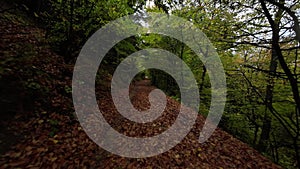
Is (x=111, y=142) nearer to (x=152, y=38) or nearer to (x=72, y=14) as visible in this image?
(x=72, y=14)

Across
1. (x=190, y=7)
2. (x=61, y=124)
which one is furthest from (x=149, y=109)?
(x=190, y=7)

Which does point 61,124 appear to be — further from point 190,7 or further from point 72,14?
point 190,7

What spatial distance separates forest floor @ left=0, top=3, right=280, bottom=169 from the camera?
3637 millimetres

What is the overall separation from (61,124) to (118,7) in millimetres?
4806

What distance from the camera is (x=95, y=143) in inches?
176

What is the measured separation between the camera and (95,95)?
23.1 feet

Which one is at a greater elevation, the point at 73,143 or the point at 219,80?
the point at 219,80

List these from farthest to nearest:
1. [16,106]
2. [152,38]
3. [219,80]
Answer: [152,38], [219,80], [16,106]

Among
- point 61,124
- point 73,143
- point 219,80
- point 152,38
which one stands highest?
point 152,38

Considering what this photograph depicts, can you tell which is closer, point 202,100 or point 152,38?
point 202,100

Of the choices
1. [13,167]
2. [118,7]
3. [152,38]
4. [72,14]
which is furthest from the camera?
[152,38]

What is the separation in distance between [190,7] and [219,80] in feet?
24.2

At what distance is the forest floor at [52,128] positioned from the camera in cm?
364

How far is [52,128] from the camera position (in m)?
4.41
